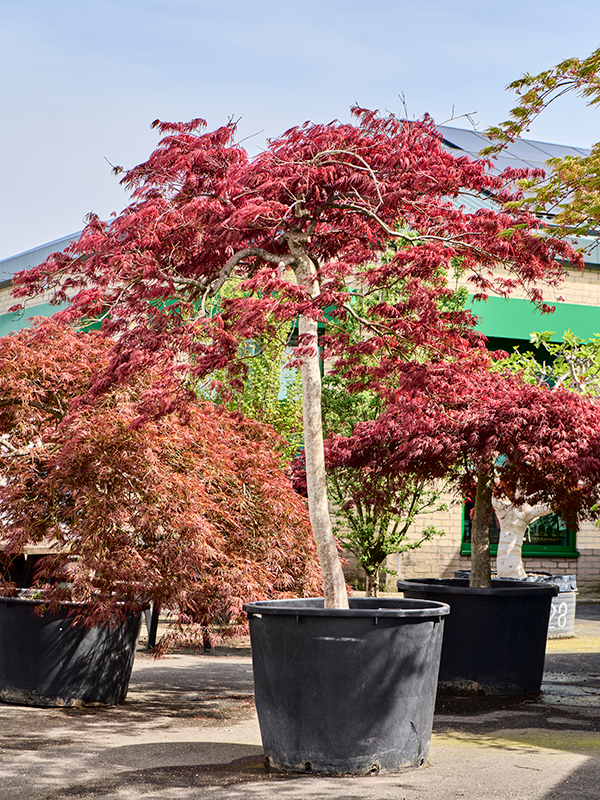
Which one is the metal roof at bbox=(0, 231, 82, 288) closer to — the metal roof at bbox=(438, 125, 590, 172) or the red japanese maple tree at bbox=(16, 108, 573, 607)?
the metal roof at bbox=(438, 125, 590, 172)

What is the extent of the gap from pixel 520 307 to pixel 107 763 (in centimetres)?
1269

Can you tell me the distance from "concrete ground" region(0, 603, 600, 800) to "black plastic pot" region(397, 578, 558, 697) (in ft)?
0.82

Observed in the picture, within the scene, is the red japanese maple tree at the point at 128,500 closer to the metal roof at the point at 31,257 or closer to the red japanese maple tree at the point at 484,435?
the red japanese maple tree at the point at 484,435

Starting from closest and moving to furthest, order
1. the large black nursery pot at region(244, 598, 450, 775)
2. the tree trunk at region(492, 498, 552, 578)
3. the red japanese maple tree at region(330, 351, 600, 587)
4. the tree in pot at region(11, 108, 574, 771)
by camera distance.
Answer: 1. the large black nursery pot at region(244, 598, 450, 775)
2. the tree in pot at region(11, 108, 574, 771)
3. the red japanese maple tree at region(330, 351, 600, 587)
4. the tree trunk at region(492, 498, 552, 578)

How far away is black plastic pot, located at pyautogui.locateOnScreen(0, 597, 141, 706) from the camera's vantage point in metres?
6.58

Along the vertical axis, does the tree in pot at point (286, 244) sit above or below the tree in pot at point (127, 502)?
above

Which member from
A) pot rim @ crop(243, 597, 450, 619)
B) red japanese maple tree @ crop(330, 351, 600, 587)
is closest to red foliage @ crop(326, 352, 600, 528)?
red japanese maple tree @ crop(330, 351, 600, 587)

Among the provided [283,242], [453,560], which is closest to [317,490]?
[283,242]

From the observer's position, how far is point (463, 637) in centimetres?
751

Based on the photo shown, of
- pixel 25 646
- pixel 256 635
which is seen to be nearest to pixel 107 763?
pixel 256 635

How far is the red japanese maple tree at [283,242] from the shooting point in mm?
5340

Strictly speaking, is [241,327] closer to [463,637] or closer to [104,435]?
[104,435]

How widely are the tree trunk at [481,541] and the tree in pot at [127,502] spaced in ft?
5.84

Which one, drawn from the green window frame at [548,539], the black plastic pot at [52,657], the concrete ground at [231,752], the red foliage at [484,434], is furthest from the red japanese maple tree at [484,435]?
the green window frame at [548,539]
